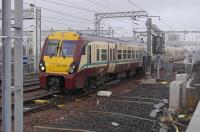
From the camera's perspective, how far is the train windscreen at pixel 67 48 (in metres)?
15.7

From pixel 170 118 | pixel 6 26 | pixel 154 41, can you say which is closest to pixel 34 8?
pixel 154 41

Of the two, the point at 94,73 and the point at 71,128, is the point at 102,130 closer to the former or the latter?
the point at 71,128

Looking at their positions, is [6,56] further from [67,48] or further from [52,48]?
[52,48]

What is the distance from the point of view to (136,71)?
104 ft

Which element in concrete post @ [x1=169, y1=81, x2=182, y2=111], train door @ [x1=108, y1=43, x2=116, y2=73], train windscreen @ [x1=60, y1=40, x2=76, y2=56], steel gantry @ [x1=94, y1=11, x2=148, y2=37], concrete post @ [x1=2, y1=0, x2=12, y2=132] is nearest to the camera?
concrete post @ [x1=2, y1=0, x2=12, y2=132]

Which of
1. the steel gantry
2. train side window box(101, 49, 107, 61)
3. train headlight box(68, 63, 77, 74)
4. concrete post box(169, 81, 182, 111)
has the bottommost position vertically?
concrete post box(169, 81, 182, 111)

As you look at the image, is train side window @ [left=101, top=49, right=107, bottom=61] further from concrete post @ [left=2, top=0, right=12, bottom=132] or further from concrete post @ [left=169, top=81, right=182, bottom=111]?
concrete post @ [left=2, top=0, right=12, bottom=132]

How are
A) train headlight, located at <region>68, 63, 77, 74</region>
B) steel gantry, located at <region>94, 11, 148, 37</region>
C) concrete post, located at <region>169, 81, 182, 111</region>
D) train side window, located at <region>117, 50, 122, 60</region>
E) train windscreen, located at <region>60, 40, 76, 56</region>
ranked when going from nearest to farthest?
concrete post, located at <region>169, 81, 182, 111</region>
train headlight, located at <region>68, 63, 77, 74</region>
train windscreen, located at <region>60, 40, 76, 56</region>
train side window, located at <region>117, 50, 122, 60</region>
steel gantry, located at <region>94, 11, 148, 37</region>

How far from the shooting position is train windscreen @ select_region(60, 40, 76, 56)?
15.7 m

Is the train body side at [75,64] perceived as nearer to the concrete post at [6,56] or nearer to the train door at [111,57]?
the train door at [111,57]

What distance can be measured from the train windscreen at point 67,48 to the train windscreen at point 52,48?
297 mm

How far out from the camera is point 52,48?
53.0ft

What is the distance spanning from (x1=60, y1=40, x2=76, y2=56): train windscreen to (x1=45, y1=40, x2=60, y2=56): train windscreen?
Result: 0.97ft

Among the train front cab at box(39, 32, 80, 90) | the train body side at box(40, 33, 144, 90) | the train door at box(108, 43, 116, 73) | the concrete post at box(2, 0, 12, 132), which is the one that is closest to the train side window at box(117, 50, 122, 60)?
the train door at box(108, 43, 116, 73)
